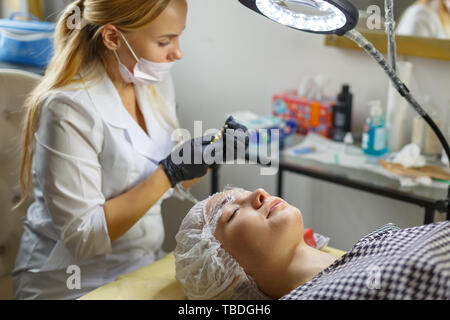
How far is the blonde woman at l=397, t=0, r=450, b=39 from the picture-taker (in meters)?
1.82

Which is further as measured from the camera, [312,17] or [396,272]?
[312,17]

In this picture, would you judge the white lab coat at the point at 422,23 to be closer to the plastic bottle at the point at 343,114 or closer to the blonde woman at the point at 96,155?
the plastic bottle at the point at 343,114

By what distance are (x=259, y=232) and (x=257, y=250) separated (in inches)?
1.4

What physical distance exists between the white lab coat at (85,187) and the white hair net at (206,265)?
0.31 m

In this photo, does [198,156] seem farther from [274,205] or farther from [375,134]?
[375,134]

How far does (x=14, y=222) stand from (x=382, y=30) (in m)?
1.37

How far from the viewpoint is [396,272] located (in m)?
0.85

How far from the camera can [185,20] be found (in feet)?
4.58

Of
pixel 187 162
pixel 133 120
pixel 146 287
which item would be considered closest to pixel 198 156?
pixel 187 162

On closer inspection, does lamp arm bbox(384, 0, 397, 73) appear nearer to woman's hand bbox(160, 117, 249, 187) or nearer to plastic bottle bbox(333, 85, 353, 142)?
woman's hand bbox(160, 117, 249, 187)

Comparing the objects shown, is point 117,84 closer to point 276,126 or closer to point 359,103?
point 276,126

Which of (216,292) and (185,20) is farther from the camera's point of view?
(185,20)

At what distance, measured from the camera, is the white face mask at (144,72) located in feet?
4.64
